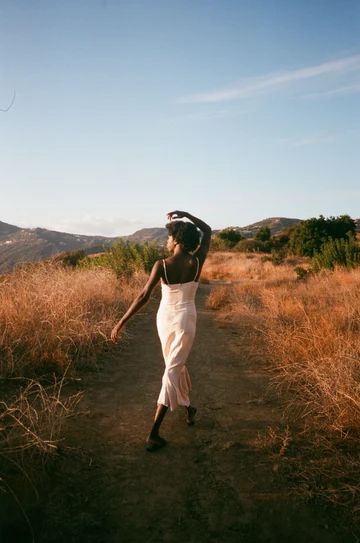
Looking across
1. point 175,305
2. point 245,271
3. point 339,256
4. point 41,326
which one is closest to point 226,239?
point 245,271

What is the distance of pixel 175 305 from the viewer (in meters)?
3.84

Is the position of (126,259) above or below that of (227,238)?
below

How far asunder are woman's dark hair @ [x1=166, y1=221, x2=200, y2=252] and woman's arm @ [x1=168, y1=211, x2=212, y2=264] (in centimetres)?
12

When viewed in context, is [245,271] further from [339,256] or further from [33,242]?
[33,242]

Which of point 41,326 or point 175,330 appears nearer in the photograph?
point 175,330

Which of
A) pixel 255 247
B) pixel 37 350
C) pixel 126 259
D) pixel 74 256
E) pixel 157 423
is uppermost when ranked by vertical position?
pixel 255 247

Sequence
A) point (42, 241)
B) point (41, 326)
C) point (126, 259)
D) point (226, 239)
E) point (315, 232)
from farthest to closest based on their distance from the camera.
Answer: point (42, 241) < point (226, 239) < point (315, 232) < point (126, 259) < point (41, 326)

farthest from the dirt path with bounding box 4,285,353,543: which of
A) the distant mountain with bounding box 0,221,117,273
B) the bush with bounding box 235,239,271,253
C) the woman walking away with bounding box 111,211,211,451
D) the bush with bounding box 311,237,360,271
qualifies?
the distant mountain with bounding box 0,221,117,273

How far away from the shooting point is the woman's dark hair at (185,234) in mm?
3916

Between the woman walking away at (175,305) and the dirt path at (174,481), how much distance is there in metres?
0.38

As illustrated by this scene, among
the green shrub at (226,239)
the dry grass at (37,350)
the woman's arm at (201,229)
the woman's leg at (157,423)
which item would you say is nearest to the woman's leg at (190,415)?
the woman's leg at (157,423)

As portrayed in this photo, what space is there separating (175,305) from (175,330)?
0.24 m

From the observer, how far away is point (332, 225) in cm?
3266

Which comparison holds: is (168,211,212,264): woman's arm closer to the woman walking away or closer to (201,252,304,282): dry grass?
the woman walking away
